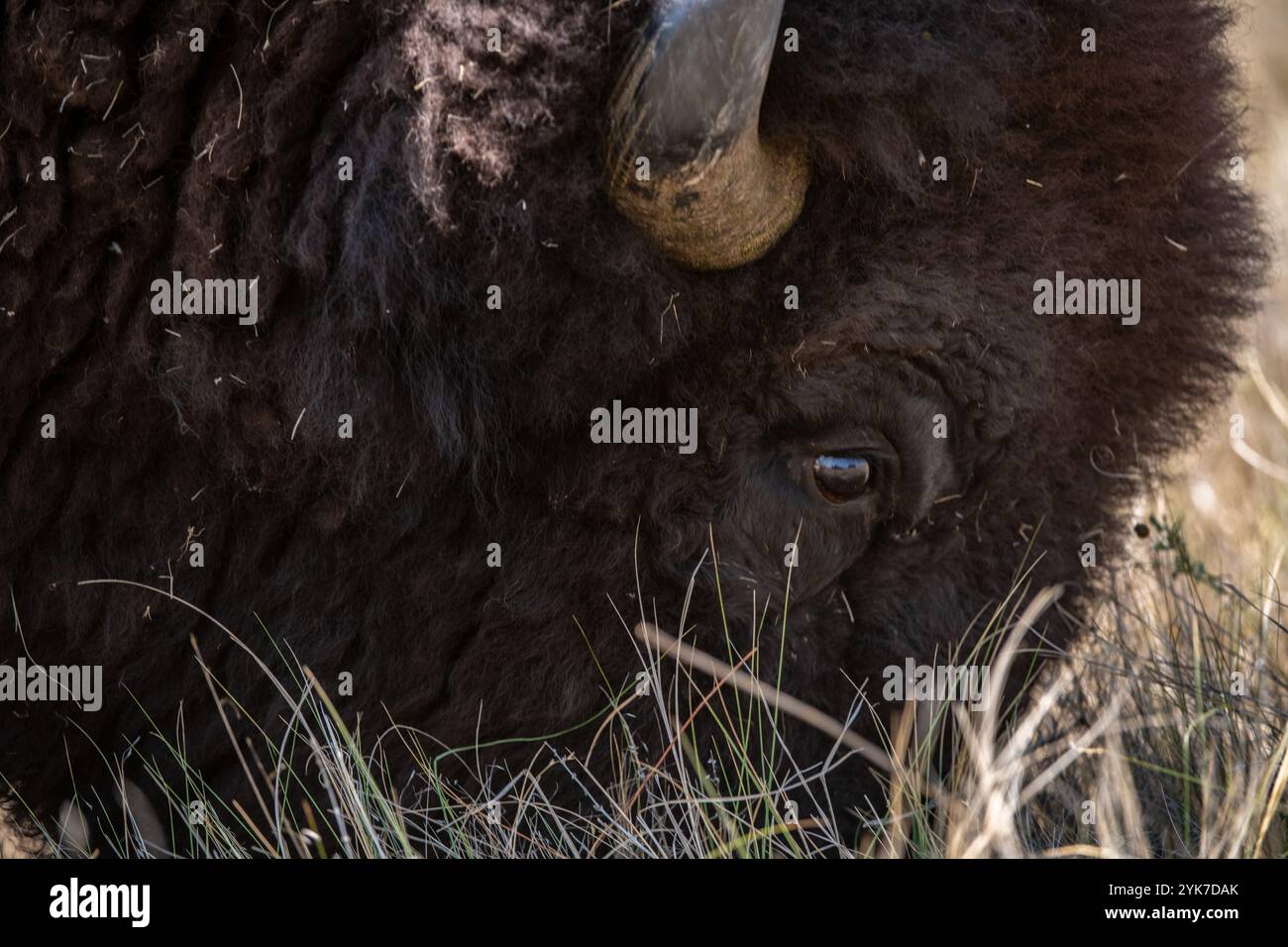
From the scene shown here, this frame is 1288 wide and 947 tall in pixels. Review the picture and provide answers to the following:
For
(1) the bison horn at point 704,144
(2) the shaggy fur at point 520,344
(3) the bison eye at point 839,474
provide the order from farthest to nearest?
(3) the bison eye at point 839,474 < (2) the shaggy fur at point 520,344 < (1) the bison horn at point 704,144

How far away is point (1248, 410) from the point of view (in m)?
6.27

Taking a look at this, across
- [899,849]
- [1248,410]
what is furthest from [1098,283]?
[1248,410]

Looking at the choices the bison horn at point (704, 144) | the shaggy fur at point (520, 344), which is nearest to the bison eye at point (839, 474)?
the shaggy fur at point (520, 344)

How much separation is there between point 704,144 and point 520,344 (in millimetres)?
593

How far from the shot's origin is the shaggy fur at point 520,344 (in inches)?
106

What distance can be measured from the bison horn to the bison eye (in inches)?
20.8

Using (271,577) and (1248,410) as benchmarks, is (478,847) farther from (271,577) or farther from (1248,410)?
(1248,410)

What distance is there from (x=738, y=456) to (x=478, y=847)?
106 cm

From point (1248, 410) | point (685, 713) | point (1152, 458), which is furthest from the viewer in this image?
point (1248, 410)

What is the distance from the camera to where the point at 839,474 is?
123 inches

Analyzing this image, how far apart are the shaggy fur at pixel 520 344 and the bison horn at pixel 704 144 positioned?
68mm

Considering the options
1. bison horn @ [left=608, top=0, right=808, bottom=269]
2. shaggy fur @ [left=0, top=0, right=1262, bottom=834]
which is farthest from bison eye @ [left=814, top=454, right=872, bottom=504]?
bison horn @ [left=608, top=0, right=808, bottom=269]

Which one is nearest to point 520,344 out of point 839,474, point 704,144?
point 704,144

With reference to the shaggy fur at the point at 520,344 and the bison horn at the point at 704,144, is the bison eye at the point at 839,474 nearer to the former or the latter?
the shaggy fur at the point at 520,344
